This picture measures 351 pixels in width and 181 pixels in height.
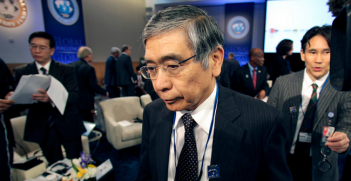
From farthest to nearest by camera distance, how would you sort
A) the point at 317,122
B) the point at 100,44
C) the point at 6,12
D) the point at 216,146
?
the point at 100,44 < the point at 6,12 < the point at 317,122 < the point at 216,146

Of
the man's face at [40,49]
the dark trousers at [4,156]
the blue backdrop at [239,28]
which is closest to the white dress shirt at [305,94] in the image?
the man's face at [40,49]

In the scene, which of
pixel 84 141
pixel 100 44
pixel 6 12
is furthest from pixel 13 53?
pixel 84 141

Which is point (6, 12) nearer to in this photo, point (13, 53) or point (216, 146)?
point (13, 53)

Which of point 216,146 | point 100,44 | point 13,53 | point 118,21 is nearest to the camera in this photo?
point 216,146

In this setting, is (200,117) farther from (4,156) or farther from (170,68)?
(4,156)

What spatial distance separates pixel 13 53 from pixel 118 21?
175 inches

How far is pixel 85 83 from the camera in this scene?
3.72 meters

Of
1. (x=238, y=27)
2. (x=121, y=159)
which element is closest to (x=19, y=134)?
(x=121, y=159)

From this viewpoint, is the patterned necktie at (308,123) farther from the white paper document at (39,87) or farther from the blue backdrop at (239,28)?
the blue backdrop at (239,28)

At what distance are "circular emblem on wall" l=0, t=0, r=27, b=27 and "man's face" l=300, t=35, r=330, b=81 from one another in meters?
5.90

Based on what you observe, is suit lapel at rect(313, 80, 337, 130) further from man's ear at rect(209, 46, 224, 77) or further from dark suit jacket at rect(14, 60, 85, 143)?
dark suit jacket at rect(14, 60, 85, 143)

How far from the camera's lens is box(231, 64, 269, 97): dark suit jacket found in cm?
294

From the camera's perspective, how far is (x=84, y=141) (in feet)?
8.30

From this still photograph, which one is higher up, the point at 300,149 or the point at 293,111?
the point at 293,111
